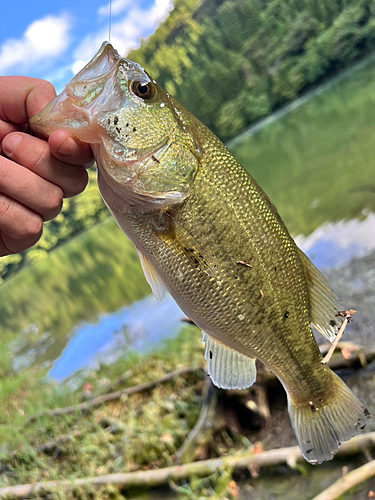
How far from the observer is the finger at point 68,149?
1415mm

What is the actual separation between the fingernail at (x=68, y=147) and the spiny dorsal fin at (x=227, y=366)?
1012mm

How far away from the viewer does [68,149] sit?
1.44 meters

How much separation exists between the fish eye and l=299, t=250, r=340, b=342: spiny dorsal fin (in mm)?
986

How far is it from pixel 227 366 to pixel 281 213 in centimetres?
1065

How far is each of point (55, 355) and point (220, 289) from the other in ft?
35.1

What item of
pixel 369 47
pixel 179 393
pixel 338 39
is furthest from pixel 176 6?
pixel 179 393

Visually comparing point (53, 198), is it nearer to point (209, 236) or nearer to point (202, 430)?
point (209, 236)

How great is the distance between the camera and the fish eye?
160cm

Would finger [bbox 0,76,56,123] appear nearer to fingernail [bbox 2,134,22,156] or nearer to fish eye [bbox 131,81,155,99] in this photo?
fingernail [bbox 2,134,22,156]

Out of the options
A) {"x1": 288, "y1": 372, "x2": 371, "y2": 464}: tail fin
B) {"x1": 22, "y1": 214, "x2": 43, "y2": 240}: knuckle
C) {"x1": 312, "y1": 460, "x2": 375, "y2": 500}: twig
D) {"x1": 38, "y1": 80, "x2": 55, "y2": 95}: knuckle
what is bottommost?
{"x1": 312, "y1": 460, "x2": 375, "y2": 500}: twig

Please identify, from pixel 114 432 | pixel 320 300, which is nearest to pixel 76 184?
pixel 320 300

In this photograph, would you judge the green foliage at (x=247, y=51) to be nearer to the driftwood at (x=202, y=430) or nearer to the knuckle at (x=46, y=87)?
the driftwood at (x=202, y=430)

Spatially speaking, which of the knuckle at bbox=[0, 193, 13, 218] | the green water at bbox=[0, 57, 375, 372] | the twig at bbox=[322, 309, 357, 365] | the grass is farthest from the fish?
the green water at bbox=[0, 57, 375, 372]

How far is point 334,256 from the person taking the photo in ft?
24.5
